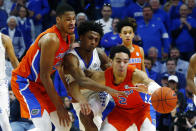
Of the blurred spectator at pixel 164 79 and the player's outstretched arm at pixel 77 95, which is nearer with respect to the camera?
the player's outstretched arm at pixel 77 95

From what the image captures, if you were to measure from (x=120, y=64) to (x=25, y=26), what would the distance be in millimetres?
5142

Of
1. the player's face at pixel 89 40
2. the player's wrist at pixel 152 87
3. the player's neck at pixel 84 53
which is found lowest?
the player's wrist at pixel 152 87

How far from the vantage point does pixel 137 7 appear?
381 inches

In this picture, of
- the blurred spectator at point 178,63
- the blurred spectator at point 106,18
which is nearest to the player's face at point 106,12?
the blurred spectator at point 106,18

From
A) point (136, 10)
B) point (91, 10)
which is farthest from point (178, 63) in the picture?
point (91, 10)

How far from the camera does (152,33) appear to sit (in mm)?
9414

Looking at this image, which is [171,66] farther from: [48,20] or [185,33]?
[48,20]

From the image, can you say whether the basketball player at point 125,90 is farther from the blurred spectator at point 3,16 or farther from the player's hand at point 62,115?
the blurred spectator at point 3,16

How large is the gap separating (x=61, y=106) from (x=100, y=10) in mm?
5324

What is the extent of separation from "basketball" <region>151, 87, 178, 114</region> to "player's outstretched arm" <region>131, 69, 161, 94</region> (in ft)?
0.22

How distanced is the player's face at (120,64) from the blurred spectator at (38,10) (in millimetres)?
5343

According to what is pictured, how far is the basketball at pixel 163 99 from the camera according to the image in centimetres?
494

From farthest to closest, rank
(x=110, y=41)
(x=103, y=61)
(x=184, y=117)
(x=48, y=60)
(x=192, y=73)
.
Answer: (x=110, y=41) → (x=184, y=117) → (x=192, y=73) → (x=103, y=61) → (x=48, y=60)

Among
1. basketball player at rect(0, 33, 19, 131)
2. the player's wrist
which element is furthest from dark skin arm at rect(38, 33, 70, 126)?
the player's wrist
